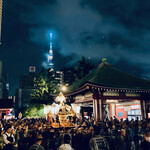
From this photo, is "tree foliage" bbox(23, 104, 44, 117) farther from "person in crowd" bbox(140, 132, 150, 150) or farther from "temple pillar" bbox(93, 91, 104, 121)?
"person in crowd" bbox(140, 132, 150, 150)

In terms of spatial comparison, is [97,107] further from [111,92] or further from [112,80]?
[112,80]

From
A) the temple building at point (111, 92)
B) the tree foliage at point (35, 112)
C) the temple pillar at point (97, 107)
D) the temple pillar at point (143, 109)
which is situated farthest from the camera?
the tree foliage at point (35, 112)

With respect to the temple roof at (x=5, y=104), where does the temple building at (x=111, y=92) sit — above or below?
above

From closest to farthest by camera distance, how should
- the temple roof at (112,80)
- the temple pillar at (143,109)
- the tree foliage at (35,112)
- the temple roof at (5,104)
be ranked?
the temple roof at (112,80), the temple pillar at (143,109), the tree foliage at (35,112), the temple roof at (5,104)

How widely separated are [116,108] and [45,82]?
15.6 meters

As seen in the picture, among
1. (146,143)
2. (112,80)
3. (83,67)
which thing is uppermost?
(83,67)

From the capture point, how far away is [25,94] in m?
81.1

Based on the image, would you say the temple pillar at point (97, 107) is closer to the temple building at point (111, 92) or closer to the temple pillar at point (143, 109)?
the temple building at point (111, 92)

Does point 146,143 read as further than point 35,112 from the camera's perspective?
No

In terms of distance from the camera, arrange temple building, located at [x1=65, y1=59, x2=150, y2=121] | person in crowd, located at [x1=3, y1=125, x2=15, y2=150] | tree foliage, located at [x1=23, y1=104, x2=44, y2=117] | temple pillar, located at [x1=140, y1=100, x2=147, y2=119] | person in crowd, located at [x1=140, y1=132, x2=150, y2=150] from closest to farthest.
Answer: person in crowd, located at [x1=140, y1=132, x2=150, y2=150] → person in crowd, located at [x1=3, y1=125, x2=15, y2=150] → temple building, located at [x1=65, y1=59, x2=150, y2=121] → temple pillar, located at [x1=140, y1=100, x2=147, y2=119] → tree foliage, located at [x1=23, y1=104, x2=44, y2=117]

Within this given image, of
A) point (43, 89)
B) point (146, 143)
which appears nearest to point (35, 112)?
point (43, 89)

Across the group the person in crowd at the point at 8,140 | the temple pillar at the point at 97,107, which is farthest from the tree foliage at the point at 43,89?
the person in crowd at the point at 8,140

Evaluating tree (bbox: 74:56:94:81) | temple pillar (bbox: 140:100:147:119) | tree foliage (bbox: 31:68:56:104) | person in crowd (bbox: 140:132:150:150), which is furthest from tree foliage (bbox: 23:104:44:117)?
person in crowd (bbox: 140:132:150:150)

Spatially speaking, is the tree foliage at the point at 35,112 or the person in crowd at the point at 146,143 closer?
the person in crowd at the point at 146,143
